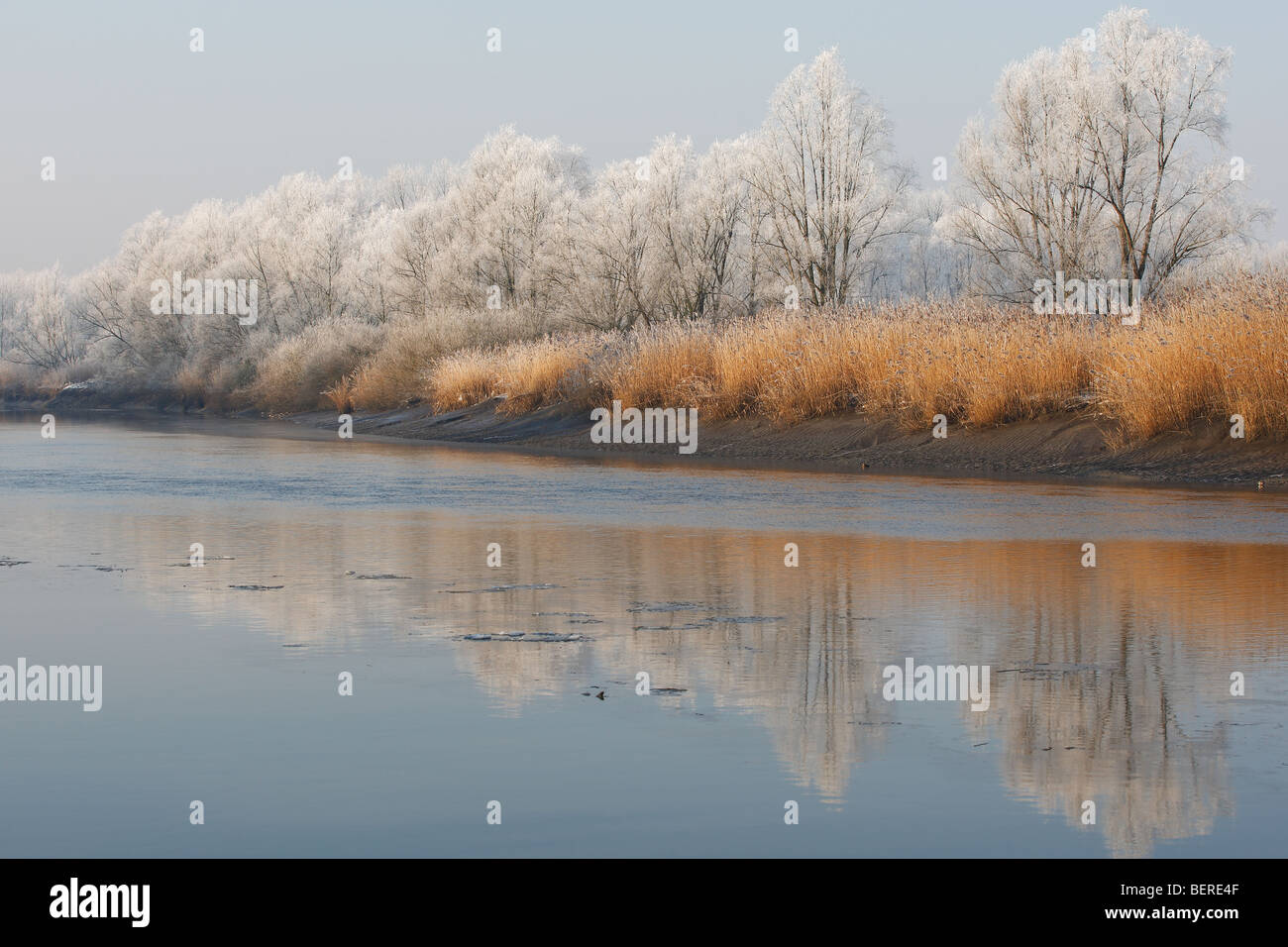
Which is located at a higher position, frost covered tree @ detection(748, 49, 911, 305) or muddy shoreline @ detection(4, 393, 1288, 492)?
frost covered tree @ detection(748, 49, 911, 305)

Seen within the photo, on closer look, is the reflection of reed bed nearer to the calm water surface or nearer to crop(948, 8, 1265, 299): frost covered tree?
the calm water surface

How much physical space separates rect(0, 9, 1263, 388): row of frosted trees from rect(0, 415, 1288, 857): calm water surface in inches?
1078

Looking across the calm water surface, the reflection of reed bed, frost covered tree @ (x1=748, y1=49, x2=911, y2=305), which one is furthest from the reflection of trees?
frost covered tree @ (x1=748, y1=49, x2=911, y2=305)

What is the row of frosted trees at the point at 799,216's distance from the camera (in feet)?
155

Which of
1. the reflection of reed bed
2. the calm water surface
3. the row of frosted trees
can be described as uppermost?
the row of frosted trees

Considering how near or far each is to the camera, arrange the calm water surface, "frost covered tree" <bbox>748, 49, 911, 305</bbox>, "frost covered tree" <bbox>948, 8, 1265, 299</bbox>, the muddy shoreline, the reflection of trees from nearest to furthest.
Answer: the calm water surface, the reflection of trees, the muddy shoreline, "frost covered tree" <bbox>948, 8, 1265, 299</bbox>, "frost covered tree" <bbox>748, 49, 911, 305</bbox>

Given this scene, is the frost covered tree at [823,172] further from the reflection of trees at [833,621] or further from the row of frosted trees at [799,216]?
the reflection of trees at [833,621]

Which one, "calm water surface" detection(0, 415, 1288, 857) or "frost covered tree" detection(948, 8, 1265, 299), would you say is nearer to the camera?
"calm water surface" detection(0, 415, 1288, 857)

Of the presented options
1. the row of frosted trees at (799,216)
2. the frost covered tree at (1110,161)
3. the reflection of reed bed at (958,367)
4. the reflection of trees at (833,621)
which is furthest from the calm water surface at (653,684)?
the frost covered tree at (1110,161)

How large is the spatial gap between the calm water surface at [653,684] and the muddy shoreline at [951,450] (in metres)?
4.91

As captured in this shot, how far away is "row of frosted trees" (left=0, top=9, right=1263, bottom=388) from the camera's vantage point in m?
47.3
